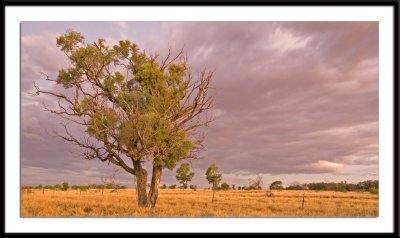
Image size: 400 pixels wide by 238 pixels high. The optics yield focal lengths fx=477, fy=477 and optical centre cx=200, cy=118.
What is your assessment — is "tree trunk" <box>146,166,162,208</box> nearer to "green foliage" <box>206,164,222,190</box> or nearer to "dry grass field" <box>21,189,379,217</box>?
"dry grass field" <box>21,189,379,217</box>

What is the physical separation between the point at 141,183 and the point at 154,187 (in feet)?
2.76

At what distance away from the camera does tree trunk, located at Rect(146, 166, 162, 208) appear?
92.1 feet

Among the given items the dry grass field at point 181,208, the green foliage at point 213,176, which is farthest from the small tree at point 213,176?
the dry grass field at point 181,208

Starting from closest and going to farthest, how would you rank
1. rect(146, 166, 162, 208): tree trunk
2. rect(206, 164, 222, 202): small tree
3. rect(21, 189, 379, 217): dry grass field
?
rect(21, 189, 379, 217): dry grass field
rect(146, 166, 162, 208): tree trunk
rect(206, 164, 222, 202): small tree

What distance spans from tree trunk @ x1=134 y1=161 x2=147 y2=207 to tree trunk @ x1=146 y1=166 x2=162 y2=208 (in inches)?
13.5

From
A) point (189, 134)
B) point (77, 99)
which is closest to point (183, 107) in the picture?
point (189, 134)

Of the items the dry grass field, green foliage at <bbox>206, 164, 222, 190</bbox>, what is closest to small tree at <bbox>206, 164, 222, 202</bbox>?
green foliage at <bbox>206, 164, 222, 190</bbox>

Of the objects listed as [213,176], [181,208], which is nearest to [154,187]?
[181,208]

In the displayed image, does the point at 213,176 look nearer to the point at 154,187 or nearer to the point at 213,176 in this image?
the point at 213,176

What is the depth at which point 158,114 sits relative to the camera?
26.3m

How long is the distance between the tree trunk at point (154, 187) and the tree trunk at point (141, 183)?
1.12 feet

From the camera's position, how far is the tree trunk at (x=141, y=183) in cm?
2814

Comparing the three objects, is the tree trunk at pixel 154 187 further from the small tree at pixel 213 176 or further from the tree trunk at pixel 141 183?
the small tree at pixel 213 176

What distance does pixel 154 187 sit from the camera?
2820cm
